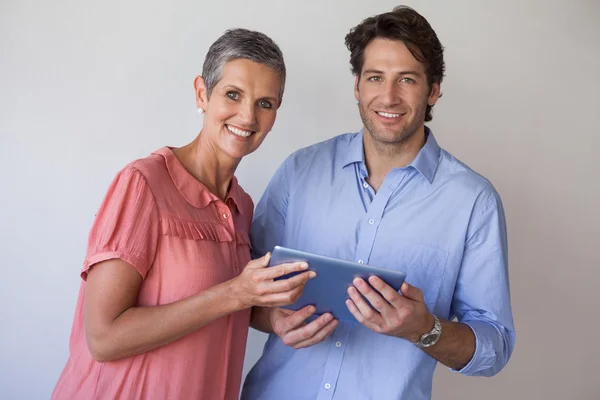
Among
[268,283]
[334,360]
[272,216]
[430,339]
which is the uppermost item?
[272,216]

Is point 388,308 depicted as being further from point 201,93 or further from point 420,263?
point 201,93

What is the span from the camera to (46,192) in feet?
7.52

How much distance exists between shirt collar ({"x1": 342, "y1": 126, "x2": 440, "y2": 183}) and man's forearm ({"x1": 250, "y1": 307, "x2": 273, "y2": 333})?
54 cm

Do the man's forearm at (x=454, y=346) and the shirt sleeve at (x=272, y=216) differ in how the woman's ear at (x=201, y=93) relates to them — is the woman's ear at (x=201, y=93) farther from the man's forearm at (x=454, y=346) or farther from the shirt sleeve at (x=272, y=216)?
the man's forearm at (x=454, y=346)

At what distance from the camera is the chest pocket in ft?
6.00

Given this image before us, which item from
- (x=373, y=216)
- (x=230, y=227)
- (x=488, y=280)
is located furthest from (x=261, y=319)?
(x=488, y=280)

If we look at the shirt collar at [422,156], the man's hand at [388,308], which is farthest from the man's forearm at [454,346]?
the shirt collar at [422,156]

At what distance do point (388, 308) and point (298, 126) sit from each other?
4.28ft

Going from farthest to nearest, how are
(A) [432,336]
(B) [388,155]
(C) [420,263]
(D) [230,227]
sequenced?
1. (B) [388,155]
2. (C) [420,263]
3. (D) [230,227]
4. (A) [432,336]

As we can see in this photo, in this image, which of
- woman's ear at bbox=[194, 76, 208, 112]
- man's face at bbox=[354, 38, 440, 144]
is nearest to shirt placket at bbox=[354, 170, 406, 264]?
man's face at bbox=[354, 38, 440, 144]

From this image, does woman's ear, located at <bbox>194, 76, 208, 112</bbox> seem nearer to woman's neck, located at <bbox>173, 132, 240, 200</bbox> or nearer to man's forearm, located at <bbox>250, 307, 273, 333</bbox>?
woman's neck, located at <bbox>173, 132, 240, 200</bbox>

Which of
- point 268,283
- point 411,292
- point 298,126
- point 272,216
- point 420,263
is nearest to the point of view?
point 268,283

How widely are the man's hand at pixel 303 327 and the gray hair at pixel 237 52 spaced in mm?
669

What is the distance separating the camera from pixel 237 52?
65.5 inches
